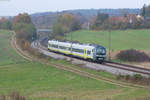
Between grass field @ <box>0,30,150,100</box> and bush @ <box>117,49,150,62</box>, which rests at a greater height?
grass field @ <box>0,30,150,100</box>

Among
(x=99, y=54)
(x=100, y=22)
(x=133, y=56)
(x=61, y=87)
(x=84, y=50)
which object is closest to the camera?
(x=61, y=87)

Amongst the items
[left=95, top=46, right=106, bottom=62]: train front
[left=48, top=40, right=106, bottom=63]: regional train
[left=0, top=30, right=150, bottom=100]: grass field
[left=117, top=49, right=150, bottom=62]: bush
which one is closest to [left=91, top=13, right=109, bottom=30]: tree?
[left=48, top=40, right=106, bottom=63]: regional train

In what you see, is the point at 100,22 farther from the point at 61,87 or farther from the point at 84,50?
the point at 61,87

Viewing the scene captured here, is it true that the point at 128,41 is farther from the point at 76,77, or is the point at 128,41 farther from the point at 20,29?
the point at 76,77

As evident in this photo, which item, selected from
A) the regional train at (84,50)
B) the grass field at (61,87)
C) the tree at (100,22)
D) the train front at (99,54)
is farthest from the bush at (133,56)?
the tree at (100,22)

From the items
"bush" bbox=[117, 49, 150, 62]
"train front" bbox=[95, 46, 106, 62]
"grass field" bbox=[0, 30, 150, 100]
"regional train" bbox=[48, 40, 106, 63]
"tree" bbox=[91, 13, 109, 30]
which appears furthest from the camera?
"tree" bbox=[91, 13, 109, 30]

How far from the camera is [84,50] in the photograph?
147 ft

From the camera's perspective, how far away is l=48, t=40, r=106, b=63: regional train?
4191 cm

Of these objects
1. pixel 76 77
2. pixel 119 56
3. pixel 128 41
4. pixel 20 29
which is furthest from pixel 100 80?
pixel 20 29

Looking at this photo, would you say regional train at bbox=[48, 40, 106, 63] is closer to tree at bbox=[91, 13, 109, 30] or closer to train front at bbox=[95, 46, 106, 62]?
train front at bbox=[95, 46, 106, 62]

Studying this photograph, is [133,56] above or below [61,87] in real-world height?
below

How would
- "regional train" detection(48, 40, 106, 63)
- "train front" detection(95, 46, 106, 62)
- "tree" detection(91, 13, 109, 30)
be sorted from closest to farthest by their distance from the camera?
1. "train front" detection(95, 46, 106, 62)
2. "regional train" detection(48, 40, 106, 63)
3. "tree" detection(91, 13, 109, 30)

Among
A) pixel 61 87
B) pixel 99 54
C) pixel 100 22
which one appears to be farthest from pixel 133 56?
pixel 100 22

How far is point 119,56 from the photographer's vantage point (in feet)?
171
